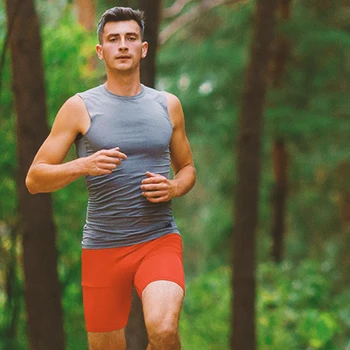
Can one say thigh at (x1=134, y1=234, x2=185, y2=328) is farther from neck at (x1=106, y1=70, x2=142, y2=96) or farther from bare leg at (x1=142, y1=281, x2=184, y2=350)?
neck at (x1=106, y1=70, x2=142, y2=96)

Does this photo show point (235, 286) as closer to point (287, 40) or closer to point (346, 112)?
point (346, 112)

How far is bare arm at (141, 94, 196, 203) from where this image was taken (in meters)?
3.84

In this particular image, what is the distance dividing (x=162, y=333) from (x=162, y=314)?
88 mm

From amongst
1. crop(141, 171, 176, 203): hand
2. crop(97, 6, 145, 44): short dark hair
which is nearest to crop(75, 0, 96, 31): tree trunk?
crop(97, 6, 145, 44): short dark hair

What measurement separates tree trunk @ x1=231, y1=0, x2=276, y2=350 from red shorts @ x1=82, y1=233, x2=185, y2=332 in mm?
6676

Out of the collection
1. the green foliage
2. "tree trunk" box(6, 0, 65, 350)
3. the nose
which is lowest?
the green foliage

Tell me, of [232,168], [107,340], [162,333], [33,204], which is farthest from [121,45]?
[232,168]

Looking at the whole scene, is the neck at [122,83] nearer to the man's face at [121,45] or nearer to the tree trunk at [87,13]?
the man's face at [121,45]

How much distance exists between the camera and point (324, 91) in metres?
17.3

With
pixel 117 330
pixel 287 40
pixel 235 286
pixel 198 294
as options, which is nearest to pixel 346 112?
pixel 287 40

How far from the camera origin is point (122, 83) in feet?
12.9

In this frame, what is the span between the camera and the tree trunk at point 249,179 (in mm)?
10562

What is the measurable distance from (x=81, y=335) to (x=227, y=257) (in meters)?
7.96

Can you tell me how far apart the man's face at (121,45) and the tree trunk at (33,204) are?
11.8 ft
